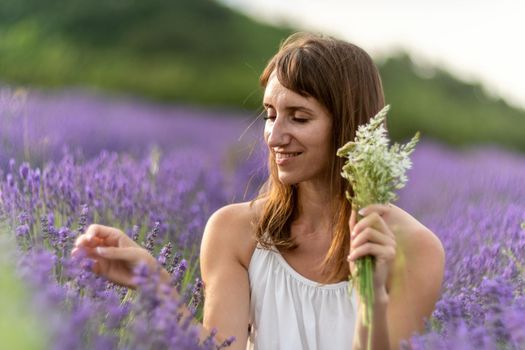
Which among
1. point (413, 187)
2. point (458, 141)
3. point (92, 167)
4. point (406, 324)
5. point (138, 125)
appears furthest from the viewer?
point (458, 141)

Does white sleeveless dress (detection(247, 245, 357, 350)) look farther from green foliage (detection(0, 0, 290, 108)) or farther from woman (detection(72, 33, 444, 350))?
green foliage (detection(0, 0, 290, 108))

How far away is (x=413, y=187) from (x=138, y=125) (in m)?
2.47

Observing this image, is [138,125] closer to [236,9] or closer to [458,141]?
[458,141]

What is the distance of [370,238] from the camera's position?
170cm

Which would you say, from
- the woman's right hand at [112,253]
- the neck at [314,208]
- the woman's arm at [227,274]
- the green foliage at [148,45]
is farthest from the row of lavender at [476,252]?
the green foliage at [148,45]

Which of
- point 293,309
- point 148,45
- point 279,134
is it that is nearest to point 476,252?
point 293,309

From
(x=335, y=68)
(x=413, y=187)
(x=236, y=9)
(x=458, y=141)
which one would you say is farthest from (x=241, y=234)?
(x=236, y=9)

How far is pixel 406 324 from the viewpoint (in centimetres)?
214

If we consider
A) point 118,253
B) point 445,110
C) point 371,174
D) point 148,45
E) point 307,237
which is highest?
point 371,174

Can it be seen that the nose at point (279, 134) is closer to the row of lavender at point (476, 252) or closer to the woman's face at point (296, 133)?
the woman's face at point (296, 133)

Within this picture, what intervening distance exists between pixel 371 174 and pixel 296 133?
58 centimetres

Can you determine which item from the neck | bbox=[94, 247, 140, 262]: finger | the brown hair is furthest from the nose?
bbox=[94, 247, 140, 262]: finger

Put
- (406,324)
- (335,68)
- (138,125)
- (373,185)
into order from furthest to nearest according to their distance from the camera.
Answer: (138,125)
(335,68)
(406,324)
(373,185)

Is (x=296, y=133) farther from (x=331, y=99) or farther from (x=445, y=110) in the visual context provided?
(x=445, y=110)
